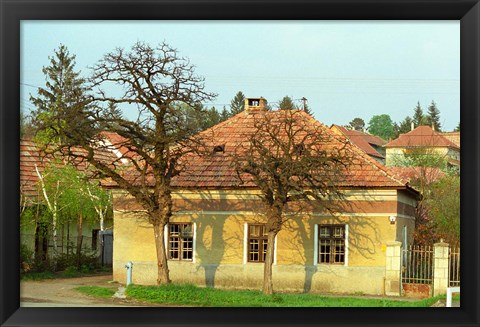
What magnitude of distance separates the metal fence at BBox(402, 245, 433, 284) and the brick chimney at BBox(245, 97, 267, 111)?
6.10 m

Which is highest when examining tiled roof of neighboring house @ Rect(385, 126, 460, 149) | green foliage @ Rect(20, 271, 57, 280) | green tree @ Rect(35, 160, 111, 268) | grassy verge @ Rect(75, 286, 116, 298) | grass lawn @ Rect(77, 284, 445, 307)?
tiled roof of neighboring house @ Rect(385, 126, 460, 149)

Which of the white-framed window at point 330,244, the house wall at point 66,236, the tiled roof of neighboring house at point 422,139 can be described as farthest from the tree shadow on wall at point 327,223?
the house wall at point 66,236

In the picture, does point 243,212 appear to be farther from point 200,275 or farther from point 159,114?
point 159,114

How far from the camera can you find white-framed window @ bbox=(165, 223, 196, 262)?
2011 centimetres

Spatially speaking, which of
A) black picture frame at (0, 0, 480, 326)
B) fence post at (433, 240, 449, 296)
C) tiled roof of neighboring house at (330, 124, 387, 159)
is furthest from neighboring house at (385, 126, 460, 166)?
black picture frame at (0, 0, 480, 326)

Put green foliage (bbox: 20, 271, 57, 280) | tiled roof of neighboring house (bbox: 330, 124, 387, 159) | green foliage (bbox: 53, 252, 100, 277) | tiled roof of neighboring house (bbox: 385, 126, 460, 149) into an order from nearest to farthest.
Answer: green foliage (bbox: 20, 271, 57, 280) < green foliage (bbox: 53, 252, 100, 277) < tiled roof of neighboring house (bbox: 385, 126, 460, 149) < tiled roof of neighboring house (bbox: 330, 124, 387, 159)

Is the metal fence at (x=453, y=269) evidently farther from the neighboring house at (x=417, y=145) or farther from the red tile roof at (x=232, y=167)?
the neighboring house at (x=417, y=145)

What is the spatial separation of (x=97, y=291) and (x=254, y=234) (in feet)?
14.6

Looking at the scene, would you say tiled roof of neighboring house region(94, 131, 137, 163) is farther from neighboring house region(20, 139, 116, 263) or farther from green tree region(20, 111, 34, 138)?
green tree region(20, 111, 34, 138)

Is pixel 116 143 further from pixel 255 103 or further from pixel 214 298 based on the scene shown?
pixel 255 103

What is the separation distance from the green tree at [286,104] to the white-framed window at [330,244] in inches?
126

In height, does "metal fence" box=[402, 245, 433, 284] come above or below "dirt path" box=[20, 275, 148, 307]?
above

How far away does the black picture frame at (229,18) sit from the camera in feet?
22.7

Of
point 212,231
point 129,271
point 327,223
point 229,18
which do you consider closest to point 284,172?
point 327,223
